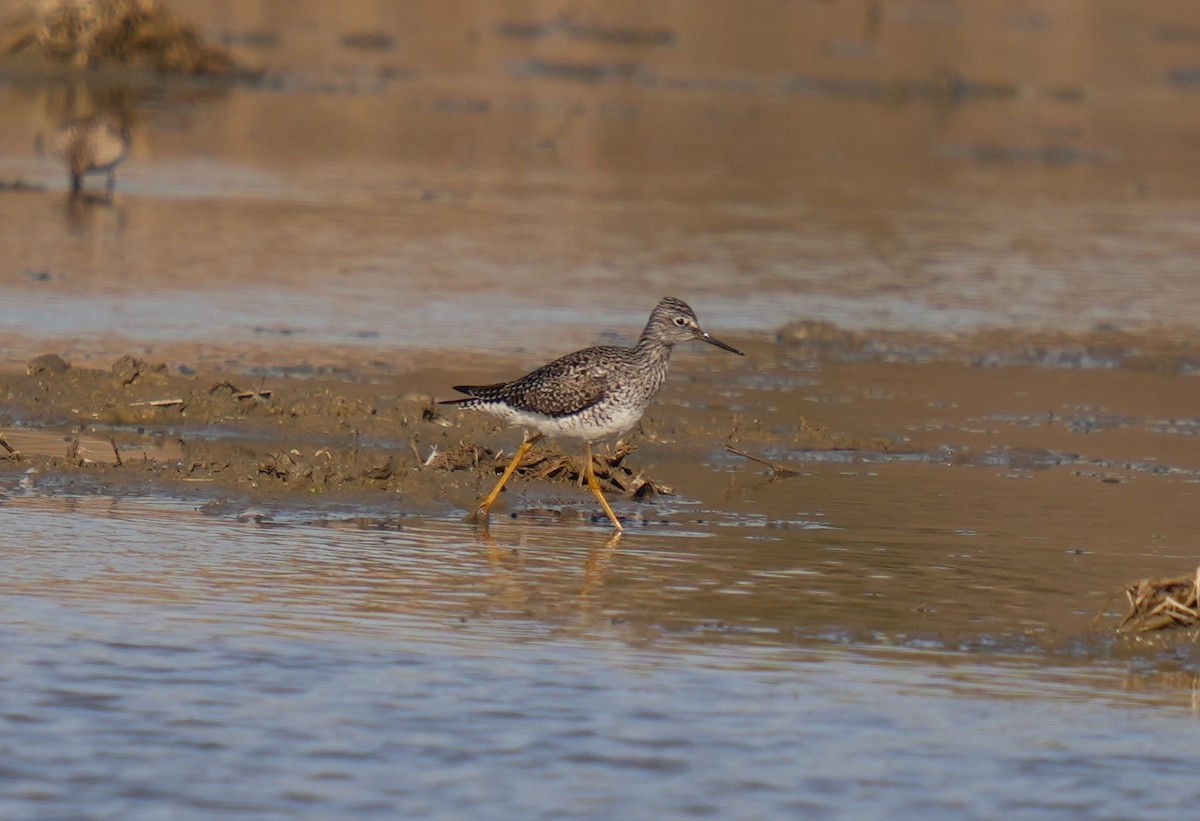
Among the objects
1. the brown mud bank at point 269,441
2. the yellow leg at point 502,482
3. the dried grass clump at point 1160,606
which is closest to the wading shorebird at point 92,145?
the brown mud bank at point 269,441

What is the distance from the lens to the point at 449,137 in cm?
3003

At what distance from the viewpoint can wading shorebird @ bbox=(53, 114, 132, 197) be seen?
22.7 metres

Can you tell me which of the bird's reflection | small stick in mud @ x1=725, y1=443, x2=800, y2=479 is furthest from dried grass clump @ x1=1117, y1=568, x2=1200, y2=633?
small stick in mud @ x1=725, y1=443, x2=800, y2=479

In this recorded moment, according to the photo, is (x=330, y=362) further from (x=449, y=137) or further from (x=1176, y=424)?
(x=449, y=137)

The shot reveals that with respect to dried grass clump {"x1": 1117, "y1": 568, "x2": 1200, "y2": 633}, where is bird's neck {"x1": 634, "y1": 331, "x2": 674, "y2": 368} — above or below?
above

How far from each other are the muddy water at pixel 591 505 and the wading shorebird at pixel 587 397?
40cm

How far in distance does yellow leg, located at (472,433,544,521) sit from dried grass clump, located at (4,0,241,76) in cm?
2528

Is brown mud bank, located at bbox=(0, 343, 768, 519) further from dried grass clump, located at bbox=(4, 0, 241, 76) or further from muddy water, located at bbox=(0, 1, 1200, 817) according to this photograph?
dried grass clump, located at bbox=(4, 0, 241, 76)

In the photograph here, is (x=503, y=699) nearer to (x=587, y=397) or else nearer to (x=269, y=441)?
(x=587, y=397)

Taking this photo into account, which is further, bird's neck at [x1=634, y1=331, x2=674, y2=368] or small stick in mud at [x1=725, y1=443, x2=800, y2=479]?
small stick in mud at [x1=725, y1=443, x2=800, y2=479]

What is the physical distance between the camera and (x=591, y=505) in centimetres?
1106

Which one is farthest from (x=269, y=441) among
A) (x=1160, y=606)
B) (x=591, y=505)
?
(x=1160, y=606)

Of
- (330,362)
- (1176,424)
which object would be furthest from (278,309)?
(1176,424)

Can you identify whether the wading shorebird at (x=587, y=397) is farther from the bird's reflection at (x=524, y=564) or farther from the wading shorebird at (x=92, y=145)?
the wading shorebird at (x=92, y=145)
